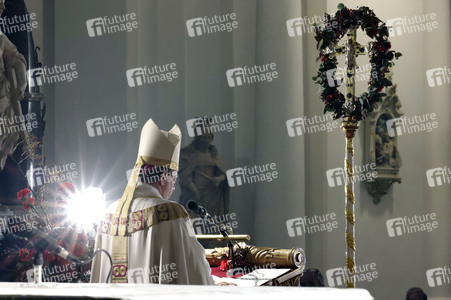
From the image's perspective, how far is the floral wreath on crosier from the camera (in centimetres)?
761

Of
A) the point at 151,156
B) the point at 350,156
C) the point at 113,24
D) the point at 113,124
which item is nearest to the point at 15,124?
the point at 113,124

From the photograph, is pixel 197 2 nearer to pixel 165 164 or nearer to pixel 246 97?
pixel 246 97

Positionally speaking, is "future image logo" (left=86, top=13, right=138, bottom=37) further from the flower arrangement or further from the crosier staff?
the crosier staff

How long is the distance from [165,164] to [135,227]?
0.51 metres

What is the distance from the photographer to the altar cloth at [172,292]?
276 centimetres

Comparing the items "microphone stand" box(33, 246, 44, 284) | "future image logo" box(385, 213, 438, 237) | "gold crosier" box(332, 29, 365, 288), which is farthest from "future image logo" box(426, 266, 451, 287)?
"microphone stand" box(33, 246, 44, 284)

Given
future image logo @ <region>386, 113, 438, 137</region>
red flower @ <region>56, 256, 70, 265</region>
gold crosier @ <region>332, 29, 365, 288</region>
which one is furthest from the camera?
future image logo @ <region>386, 113, 438, 137</region>

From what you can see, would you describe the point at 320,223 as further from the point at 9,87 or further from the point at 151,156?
the point at 151,156

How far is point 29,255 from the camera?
726 cm

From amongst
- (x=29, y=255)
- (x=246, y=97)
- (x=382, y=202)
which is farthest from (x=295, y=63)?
(x=29, y=255)

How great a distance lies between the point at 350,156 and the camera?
752 cm

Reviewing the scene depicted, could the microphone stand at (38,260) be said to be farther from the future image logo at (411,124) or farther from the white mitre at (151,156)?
the future image logo at (411,124)

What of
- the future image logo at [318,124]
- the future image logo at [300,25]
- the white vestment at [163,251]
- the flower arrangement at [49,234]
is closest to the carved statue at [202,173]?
the flower arrangement at [49,234]

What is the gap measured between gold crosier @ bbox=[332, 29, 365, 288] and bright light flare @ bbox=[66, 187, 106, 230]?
2378 millimetres
